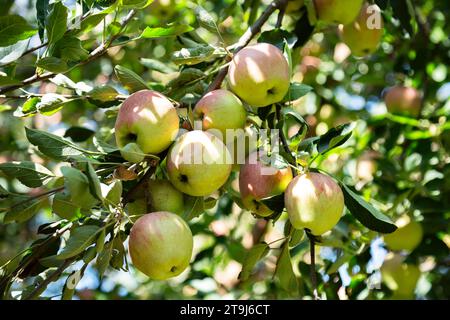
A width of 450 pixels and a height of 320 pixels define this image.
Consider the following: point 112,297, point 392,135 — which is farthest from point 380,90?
point 112,297

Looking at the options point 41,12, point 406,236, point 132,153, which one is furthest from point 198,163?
point 406,236

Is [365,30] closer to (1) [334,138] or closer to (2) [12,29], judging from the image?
(1) [334,138]

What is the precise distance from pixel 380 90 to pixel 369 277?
1156 mm

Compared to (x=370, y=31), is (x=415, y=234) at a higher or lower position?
lower

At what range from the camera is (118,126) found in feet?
4.47

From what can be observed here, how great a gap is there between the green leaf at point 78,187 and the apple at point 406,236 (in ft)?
4.23

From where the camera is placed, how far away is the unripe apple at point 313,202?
128 centimetres

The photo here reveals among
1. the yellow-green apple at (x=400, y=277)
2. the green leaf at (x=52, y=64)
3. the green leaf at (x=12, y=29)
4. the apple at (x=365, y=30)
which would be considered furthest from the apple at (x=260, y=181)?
the yellow-green apple at (x=400, y=277)

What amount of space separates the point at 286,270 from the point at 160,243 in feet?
1.33

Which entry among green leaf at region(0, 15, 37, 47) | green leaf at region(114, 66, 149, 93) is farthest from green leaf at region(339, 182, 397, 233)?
green leaf at region(0, 15, 37, 47)

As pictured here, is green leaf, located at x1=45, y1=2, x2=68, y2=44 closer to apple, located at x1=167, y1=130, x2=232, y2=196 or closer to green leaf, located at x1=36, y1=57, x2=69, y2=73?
green leaf, located at x1=36, y1=57, x2=69, y2=73

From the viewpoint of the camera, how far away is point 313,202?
1.26m

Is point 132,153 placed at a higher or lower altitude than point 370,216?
higher
